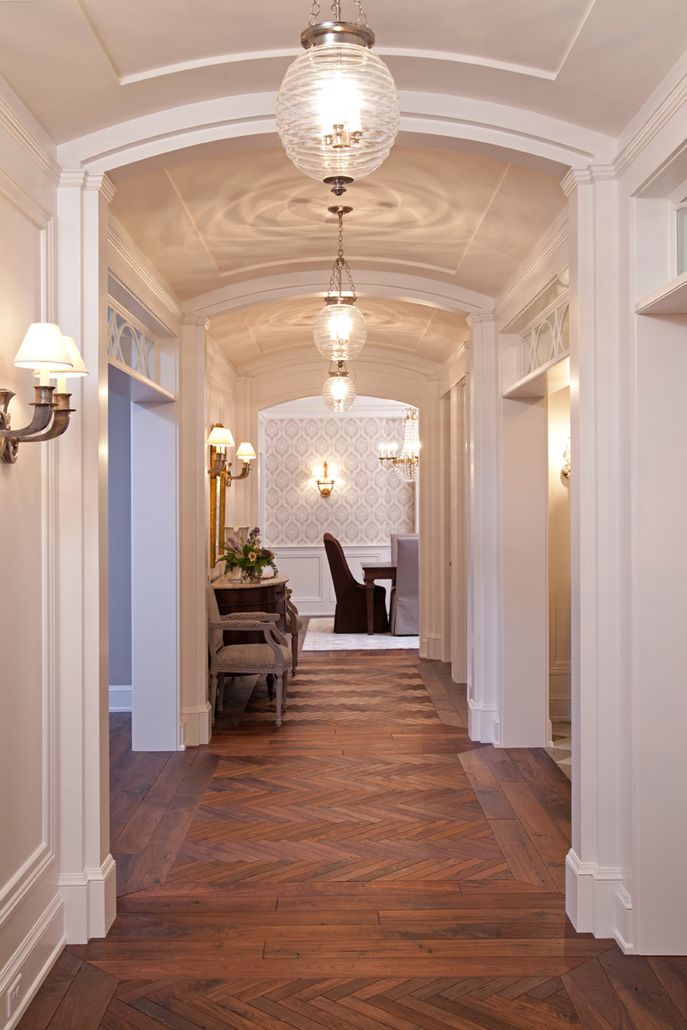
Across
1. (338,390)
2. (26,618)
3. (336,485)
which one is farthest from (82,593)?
(336,485)

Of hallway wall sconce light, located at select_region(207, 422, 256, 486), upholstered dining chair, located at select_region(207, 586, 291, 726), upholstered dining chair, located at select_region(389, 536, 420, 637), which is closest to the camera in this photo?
upholstered dining chair, located at select_region(207, 586, 291, 726)

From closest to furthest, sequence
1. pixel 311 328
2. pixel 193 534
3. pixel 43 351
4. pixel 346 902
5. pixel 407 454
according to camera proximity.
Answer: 1. pixel 43 351
2. pixel 346 902
3. pixel 193 534
4. pixel 311 328
5. pixel 407 454

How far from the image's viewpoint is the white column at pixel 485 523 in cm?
614

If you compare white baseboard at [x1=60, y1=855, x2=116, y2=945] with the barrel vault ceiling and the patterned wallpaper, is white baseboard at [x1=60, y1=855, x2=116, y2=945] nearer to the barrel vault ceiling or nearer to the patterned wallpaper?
the barrel vault ceiling

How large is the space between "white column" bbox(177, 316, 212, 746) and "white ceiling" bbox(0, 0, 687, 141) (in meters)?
2.94

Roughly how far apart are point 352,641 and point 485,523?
4.89 metres

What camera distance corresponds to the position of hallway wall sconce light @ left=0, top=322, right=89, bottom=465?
2.65 metres

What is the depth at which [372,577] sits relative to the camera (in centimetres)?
1101

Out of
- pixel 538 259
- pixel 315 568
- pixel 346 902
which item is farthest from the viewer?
pixel 315 568

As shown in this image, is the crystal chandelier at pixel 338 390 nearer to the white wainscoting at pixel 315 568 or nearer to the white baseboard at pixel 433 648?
the white baseboard at pixel 433 648

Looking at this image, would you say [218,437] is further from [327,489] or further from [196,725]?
[327,489]

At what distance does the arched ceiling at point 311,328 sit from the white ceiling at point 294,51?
364 centimetres

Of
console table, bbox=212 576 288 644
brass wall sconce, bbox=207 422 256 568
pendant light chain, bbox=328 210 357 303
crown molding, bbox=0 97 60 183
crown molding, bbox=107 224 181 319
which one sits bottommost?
console table, bbox=212 576 288 644

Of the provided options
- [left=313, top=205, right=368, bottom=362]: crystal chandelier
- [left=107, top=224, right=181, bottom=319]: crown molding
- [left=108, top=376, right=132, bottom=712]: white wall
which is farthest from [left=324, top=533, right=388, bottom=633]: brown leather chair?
[left=313, top=205, right=368, bottom=362]: crystal chandelier
